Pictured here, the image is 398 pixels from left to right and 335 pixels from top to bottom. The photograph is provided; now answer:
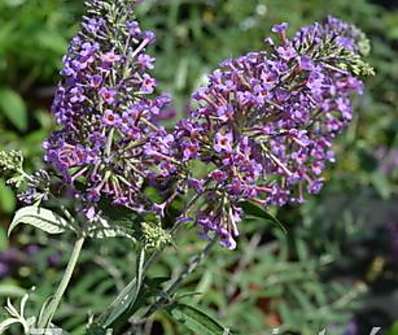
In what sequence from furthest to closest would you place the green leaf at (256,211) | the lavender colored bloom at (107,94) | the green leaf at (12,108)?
1. the green leaf at (12,108)
2. the green leaf at (256,211)
3. the lavender colored bloom at (107,94)

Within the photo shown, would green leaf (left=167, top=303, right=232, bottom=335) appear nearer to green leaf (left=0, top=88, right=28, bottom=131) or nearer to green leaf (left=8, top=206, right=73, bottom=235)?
green leaf (left=8, top=206, right=73, bottom=235)

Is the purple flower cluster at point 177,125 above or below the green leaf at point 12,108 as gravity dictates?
below

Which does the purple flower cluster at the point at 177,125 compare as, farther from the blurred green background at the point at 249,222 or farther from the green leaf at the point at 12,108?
the green leaf at the point at 12,108

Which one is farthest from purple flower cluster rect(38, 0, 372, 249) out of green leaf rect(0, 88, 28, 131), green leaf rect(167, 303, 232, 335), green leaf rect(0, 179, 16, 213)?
green leaf rect(0, 88, 28, 131)

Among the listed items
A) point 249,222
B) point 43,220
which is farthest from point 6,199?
point 43,220

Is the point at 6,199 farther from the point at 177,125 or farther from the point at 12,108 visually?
the point at 177,125

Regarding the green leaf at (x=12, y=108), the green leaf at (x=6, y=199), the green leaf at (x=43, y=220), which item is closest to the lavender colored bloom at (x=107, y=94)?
the green leaf at (x=43, y=220)
